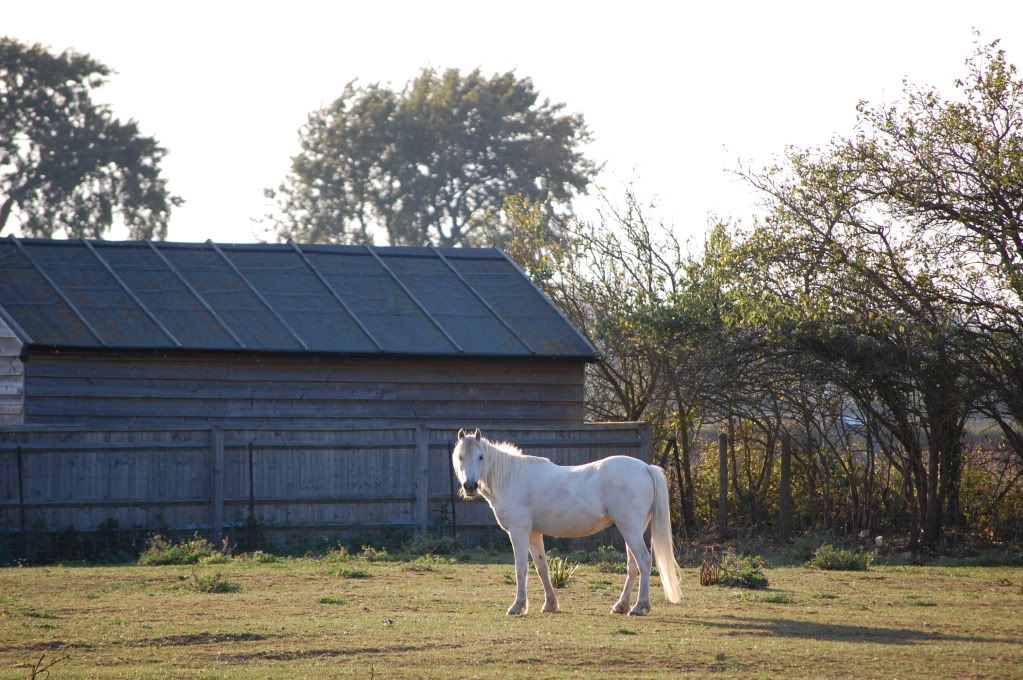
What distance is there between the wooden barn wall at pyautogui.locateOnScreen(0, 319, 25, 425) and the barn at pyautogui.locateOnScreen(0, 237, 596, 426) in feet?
0.07

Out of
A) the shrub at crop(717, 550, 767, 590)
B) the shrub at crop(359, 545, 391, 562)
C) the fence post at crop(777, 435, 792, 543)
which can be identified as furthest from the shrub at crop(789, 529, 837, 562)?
the shrub at crop(359, 545, 391, 562)

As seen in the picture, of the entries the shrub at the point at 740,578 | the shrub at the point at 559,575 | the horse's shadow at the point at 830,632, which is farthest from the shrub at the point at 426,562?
the horse's shadow at the point at 830,632

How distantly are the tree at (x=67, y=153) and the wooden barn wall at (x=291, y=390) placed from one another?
89.7 ft

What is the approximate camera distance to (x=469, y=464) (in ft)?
38.3

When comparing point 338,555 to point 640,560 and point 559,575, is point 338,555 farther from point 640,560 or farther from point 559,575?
point 640,560

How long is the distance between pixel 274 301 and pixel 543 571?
10866 mm

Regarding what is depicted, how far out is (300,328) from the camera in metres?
20.4

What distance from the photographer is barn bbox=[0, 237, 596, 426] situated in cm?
1908

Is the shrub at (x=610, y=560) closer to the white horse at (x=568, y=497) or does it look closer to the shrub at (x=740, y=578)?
the shrub at (x=740, y=578)

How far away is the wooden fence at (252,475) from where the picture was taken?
1734cm

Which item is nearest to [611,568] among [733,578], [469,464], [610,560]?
[610,560]

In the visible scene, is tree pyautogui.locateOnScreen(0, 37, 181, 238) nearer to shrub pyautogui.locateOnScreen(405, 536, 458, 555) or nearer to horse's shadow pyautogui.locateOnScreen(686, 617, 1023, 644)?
shrub pyautogui.locateOnScreen(405, 536, 458, 555)

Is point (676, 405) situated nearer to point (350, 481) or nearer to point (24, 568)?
point (350, 481)

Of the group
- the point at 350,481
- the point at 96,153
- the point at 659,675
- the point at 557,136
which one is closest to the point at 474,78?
the point at 557,136
